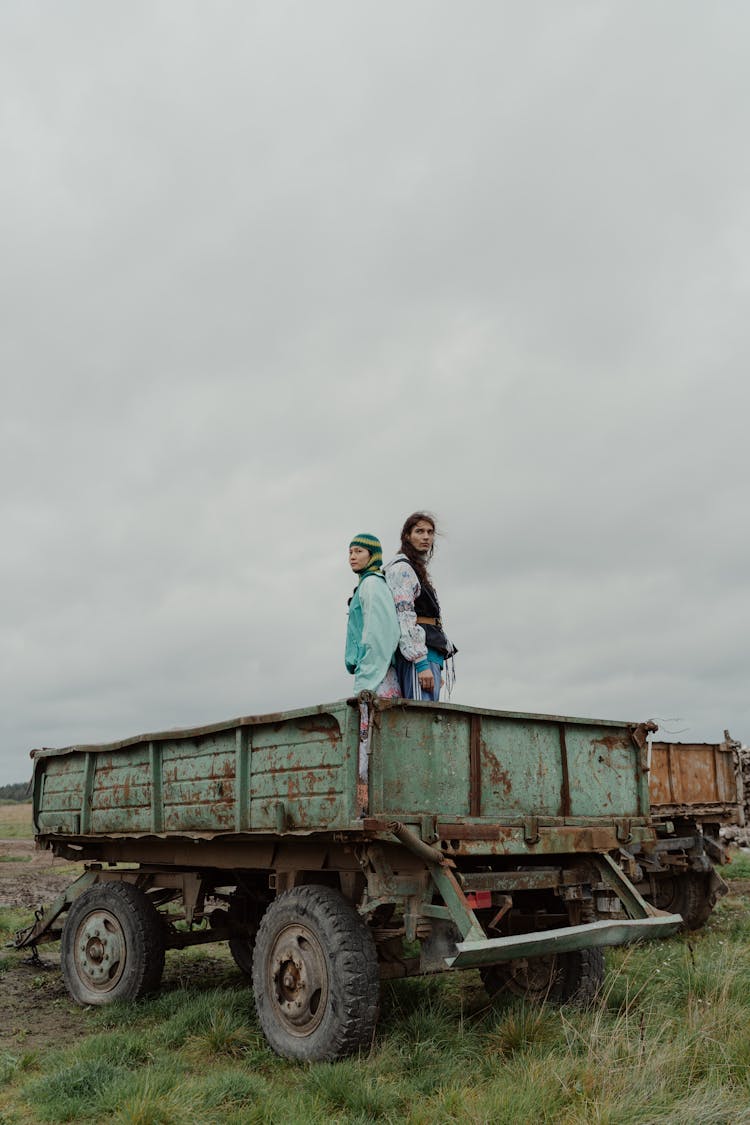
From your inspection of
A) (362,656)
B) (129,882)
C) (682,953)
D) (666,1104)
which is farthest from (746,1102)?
(129,882)

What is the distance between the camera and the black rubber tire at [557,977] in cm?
612

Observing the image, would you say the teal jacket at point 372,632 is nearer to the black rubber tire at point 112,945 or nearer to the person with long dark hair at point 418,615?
the person with long dark hair at point 418,615

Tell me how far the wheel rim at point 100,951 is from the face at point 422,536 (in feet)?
11.5

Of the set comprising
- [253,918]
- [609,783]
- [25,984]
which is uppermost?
[609,783]

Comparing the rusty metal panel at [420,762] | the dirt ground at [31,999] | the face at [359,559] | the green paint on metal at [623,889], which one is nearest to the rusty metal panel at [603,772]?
the green paint on metal at [623,889]

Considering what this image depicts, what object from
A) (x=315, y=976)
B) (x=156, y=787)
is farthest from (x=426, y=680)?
(x=156, y=787)

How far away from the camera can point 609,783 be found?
6355 millimetres

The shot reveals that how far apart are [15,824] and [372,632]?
2876 centimetres

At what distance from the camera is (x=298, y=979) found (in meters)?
5.30

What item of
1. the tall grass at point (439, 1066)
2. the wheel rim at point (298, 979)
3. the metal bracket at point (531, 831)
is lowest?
the tall grass at point (439, 1066)

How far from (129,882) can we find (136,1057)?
197cm

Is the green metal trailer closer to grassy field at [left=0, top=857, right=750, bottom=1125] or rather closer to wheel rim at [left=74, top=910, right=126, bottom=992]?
wheel rim at [left=74, top=910, right=126, bottom=992]

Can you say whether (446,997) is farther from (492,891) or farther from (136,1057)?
(136,1057)

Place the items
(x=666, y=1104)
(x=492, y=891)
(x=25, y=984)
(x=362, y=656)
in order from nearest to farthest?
(x=666, y=1104) → (x=492, y=891) → (x=362, y=656) → (x=25, y=984)
